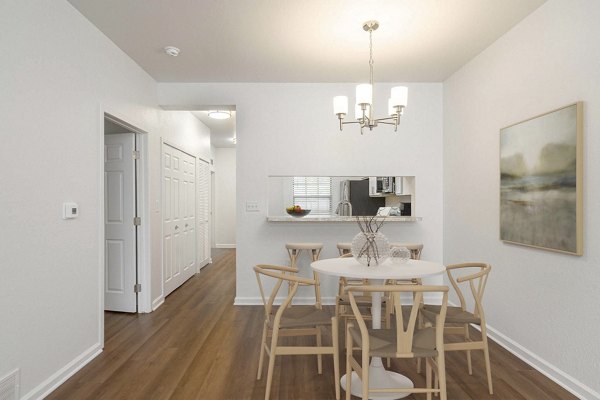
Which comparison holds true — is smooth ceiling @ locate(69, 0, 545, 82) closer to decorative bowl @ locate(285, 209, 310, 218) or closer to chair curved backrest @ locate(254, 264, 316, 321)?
decorative bowl @ locate(285, 209, 310, 218)

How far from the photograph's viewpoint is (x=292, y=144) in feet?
14.3

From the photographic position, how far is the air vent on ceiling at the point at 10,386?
1968 millimetres

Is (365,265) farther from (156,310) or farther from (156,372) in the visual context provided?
(156,310)

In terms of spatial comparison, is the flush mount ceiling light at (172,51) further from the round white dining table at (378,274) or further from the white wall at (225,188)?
the white wall at (225,188)

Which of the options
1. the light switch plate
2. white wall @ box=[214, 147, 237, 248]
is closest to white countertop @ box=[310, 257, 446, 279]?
the light switch plate

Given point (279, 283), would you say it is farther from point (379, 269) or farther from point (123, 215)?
point (123, 215)

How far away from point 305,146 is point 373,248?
2.20 metres

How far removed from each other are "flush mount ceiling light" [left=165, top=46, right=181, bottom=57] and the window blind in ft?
6.04

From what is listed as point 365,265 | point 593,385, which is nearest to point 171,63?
point 365,265

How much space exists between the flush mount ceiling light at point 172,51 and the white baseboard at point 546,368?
12.3ft

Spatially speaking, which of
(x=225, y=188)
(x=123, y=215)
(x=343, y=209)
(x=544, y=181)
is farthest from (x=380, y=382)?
(x=225, y=188)

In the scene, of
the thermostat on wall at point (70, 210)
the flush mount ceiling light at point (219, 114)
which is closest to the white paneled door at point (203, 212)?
the flush mount ceiling light at point (219, 114)

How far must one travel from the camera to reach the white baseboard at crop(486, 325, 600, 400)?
2.24 meters

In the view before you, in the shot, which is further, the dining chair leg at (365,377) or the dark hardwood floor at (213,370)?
the dark hardwood floor at (213,370)
